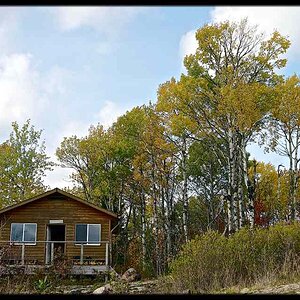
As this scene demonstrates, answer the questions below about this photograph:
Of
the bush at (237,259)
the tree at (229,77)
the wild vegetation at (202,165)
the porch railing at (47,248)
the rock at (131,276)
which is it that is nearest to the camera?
the bush at (237,259)

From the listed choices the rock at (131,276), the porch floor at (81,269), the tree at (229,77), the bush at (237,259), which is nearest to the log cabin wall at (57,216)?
the porch floor at (81,269)

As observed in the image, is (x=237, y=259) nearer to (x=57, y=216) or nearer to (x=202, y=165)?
(x=57, y=216)

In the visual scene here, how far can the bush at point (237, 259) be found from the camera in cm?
1087

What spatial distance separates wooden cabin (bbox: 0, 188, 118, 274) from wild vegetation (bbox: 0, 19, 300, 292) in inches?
100

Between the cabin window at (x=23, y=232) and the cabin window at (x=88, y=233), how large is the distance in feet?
5.76

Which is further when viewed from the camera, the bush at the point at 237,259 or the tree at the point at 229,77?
the tree at the point at 229,77

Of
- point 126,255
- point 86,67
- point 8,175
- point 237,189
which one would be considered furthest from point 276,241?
point 8,175

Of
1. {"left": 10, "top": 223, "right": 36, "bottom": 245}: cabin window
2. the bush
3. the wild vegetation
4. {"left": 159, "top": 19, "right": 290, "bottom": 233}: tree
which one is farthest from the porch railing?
the bush

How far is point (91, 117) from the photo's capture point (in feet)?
115

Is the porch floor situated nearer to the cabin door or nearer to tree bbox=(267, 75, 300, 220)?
the cabin door

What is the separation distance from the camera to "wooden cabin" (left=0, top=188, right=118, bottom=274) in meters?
21.2

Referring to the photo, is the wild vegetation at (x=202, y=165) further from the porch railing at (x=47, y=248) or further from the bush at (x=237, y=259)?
the porch railing at (x=47, y=248)

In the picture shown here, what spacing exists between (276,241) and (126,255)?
15689mm

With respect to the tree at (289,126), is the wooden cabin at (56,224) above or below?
below
